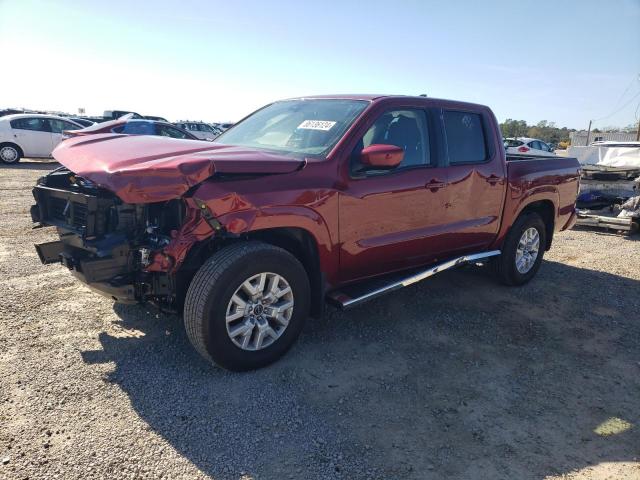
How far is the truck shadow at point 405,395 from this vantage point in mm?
2611

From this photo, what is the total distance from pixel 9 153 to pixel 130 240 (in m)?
15.4

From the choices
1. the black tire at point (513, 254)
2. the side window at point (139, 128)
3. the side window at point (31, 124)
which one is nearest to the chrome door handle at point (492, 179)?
the black tire at point (513, 254)

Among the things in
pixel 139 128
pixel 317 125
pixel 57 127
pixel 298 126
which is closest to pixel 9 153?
pixel 57 127

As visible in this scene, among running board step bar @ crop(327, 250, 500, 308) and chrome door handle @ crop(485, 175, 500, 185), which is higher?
chrome door handle @ crop(485, 175, 500, 185)

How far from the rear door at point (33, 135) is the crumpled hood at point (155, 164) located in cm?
1399

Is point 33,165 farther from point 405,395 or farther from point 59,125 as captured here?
point 405,395

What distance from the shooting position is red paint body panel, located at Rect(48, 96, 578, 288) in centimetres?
292

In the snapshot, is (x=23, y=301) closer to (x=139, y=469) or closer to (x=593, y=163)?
(x=139, y=469)

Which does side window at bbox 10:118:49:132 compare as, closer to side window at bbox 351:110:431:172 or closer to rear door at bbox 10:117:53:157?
rear door at bbox 10:117:53:157

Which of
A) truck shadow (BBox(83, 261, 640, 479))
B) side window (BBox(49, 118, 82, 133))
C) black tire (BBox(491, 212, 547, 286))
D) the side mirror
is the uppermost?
side window (BBox(49, 118, 82, 133))

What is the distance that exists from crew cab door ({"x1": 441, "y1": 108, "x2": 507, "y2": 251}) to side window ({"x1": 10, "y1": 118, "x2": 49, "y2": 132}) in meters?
15.3

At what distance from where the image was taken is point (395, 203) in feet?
12.7

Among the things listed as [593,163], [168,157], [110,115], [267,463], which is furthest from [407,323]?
[110,115]

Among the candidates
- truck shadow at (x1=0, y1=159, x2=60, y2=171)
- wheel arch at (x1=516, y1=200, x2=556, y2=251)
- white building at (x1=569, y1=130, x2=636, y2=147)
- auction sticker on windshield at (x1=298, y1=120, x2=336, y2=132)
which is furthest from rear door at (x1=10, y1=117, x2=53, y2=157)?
white building at (x1=569, y1=130, x2=636, y2=147)
